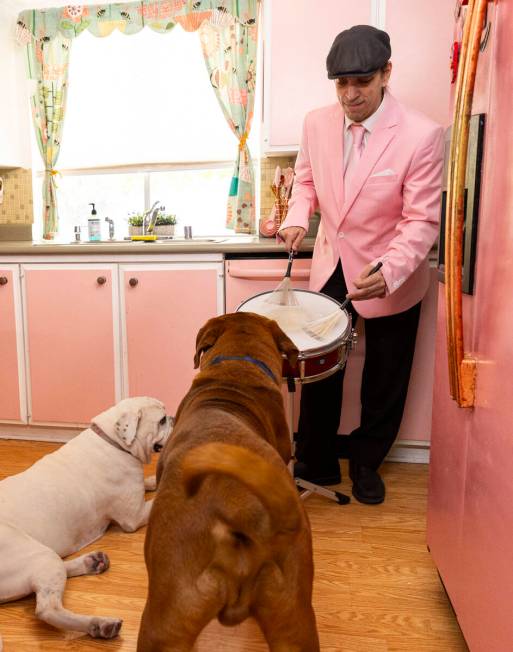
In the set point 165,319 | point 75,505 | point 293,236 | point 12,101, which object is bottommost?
point 75,505

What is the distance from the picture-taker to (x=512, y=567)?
40.9 inches

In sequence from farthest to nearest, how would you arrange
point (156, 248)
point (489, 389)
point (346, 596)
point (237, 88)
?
point (237, 88) → point (156, 248) → point (346, 596) → point (489, 389)

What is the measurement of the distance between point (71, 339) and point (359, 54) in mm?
1781

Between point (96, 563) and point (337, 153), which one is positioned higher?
point (337, 153)

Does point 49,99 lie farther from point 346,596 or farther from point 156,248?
point 346,596

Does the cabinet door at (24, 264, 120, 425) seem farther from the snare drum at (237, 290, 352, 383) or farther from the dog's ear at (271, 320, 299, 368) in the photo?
the dog's ear at (271, 320, 299, 368)

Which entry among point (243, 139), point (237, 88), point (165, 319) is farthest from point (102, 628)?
point (237, 88)

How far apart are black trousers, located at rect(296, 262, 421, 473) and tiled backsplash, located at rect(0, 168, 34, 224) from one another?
2.20 meters

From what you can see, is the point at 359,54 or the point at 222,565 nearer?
the point at 222,565

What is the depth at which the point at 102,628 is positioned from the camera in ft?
4.91

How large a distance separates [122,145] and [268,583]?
305 cm

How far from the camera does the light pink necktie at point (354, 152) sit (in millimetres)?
2123

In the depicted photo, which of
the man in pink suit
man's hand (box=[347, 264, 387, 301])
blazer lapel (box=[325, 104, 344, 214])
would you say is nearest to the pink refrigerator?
man's hand (box=[347, 264, 387, 301])

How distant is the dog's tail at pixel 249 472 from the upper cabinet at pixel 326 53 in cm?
214
